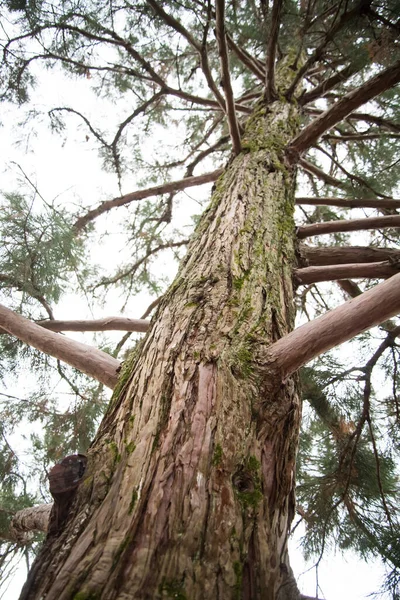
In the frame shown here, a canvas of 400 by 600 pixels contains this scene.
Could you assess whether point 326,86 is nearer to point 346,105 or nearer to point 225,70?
point 346,105

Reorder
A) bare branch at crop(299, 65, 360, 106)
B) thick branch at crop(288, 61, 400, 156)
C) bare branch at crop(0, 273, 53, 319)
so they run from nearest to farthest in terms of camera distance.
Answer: thick branch at crop(288, 61, 400, 156), bare branch at crop(0, 273, 53, 319), bare branch at crop(299, 65, 360, 106)

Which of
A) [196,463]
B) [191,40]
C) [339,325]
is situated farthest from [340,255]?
[191,40]

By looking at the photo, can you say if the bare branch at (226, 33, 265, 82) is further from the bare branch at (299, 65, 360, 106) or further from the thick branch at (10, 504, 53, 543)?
the thick branch at (10, 504, 53, 543)

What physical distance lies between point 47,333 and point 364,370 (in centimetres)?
173

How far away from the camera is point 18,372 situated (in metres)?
2.64

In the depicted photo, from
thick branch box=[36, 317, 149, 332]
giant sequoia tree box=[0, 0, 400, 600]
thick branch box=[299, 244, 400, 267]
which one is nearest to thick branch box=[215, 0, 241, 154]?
giant sequoia tree box=[0, 0, 400, 600]

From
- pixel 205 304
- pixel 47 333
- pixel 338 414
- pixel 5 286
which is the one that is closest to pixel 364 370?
pixel 338 414

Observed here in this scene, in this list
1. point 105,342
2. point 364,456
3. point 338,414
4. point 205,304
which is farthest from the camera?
point 105,342

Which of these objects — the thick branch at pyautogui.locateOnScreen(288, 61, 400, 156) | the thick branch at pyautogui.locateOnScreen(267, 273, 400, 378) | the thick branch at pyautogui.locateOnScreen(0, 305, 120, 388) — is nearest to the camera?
the thick branch at pyautogui.locateOnScreen(267, 273, 400, 378)

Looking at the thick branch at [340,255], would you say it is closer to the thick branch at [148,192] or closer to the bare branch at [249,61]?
the thick branch at [148,192]

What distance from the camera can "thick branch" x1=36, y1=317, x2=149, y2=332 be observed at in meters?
1.88

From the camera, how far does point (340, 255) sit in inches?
70.8

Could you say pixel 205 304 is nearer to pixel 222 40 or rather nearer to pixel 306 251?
pixel 306 251

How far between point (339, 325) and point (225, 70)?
1449 millimetres
